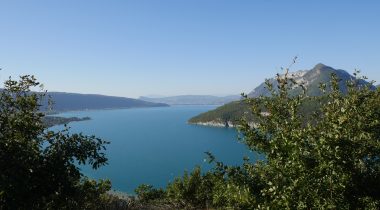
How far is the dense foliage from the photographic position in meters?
9.62

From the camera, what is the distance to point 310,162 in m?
10.3

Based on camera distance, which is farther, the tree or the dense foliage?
the tree

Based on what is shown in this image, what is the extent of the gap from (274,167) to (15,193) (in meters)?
7.58

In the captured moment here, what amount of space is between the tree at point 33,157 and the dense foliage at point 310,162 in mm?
4997

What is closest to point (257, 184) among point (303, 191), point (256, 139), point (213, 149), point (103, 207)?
point (256, 139)

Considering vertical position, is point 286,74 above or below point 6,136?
above

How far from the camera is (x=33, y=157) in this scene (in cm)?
1202

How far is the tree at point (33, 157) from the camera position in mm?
11438

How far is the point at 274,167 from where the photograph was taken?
10625 mm

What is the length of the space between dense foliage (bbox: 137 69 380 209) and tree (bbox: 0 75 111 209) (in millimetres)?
4997

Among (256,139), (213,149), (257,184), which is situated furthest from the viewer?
(213,149)

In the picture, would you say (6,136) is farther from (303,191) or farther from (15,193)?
(303,191)

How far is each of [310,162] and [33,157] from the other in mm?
8211

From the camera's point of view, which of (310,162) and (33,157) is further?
(33,157)
